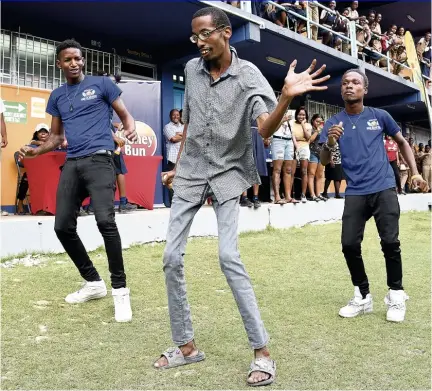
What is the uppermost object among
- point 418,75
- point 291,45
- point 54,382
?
point 291,45

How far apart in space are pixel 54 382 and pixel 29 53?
7543mm

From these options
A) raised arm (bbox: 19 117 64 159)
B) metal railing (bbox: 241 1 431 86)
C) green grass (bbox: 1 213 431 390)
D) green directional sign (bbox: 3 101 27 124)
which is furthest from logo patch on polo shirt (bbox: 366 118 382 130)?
metal railing (bbox: 241 1 431 86)

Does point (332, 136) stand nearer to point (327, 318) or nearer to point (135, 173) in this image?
point (327, 318)

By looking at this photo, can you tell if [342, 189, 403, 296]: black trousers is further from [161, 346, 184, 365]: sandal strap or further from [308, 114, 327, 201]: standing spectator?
[308, 114, 327, 201]: standing spectator

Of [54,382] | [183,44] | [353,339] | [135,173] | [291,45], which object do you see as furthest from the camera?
[291,45]

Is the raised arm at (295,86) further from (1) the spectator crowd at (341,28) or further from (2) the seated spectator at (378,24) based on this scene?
(2) the seated spectator at (378,24)

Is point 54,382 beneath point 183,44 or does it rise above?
beneath

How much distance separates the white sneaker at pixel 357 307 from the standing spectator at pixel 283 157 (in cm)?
541

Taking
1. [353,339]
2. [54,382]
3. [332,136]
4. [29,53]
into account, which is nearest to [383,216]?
[332,136]

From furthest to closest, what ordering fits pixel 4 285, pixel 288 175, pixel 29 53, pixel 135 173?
1. pixel 288 175
2. pixel 29 53
3. pixel 135 173
4. pixel 4 285

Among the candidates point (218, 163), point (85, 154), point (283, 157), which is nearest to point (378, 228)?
point (218, 163)

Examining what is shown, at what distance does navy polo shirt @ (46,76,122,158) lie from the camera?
4.04 metres

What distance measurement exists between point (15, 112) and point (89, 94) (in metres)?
4.62

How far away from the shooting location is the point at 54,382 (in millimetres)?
2656
